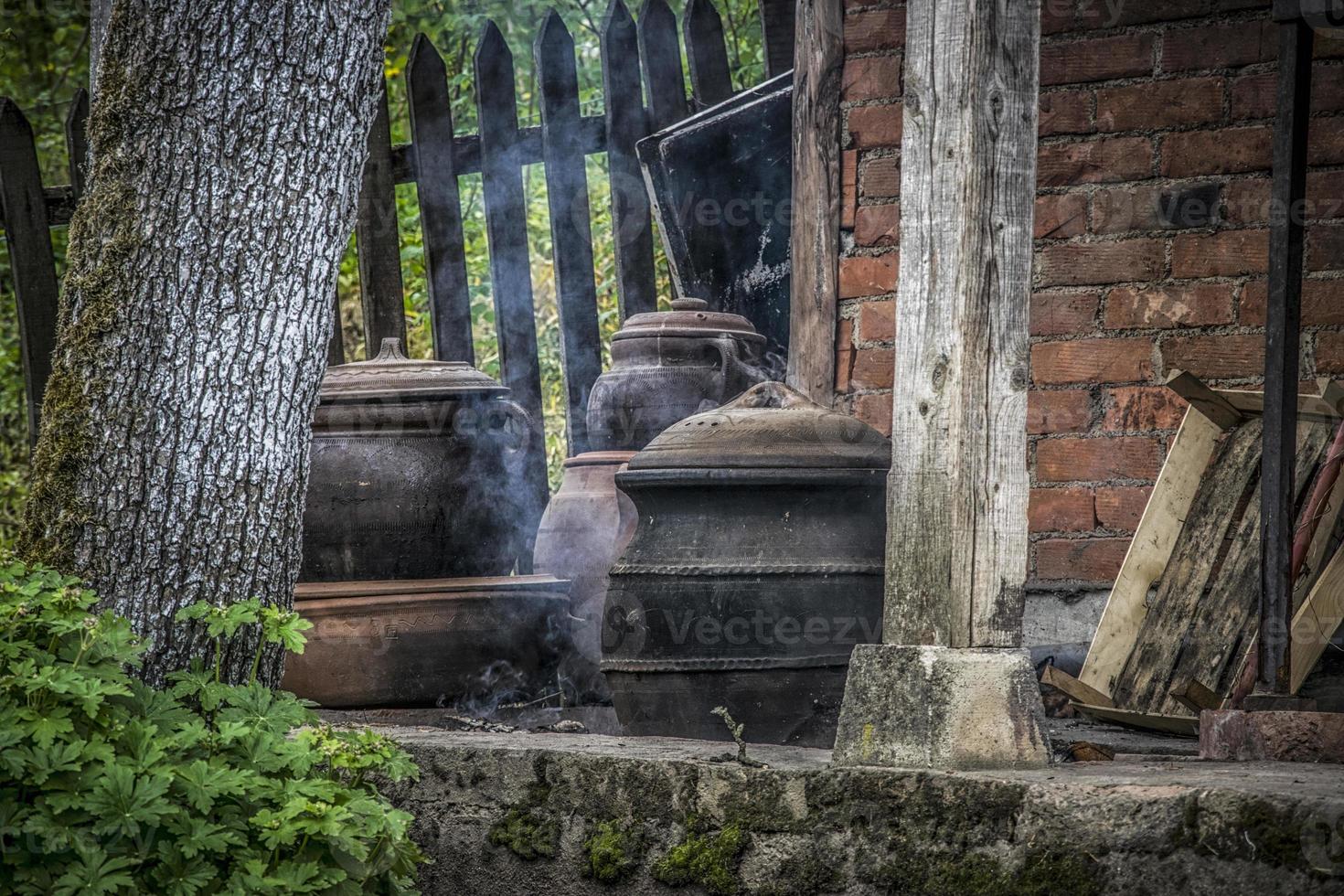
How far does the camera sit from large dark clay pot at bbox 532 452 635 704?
3650mm

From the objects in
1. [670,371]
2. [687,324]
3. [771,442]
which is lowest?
[771,442]

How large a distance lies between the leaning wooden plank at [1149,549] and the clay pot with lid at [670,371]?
1.11m

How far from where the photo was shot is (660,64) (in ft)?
14.4

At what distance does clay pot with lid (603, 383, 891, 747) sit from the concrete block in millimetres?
566

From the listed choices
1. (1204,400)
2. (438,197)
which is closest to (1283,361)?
(1204,400)

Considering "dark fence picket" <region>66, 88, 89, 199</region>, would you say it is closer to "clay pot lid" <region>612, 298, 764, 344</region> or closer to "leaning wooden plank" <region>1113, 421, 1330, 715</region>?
"clay pot lid" <region>612, 298, 764, 344</region>

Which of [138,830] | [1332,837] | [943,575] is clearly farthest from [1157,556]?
[138,830]

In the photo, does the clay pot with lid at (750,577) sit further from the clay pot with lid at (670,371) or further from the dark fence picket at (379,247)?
the dark fence picket at (379,247)

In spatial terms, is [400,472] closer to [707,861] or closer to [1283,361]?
[707,861]

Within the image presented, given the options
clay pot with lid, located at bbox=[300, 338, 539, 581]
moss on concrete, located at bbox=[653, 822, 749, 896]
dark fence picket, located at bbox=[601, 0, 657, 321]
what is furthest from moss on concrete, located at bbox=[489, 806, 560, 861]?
dark fence picket, located at bbox=[601, 0, 657, 321]

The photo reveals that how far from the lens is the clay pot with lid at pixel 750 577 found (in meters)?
2.80

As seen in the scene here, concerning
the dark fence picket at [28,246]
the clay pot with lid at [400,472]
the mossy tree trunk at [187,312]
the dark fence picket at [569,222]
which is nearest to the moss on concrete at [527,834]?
the mossy tree trunk at [187,312]

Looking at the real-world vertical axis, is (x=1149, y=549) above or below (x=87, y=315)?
below

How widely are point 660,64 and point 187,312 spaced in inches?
91.0
